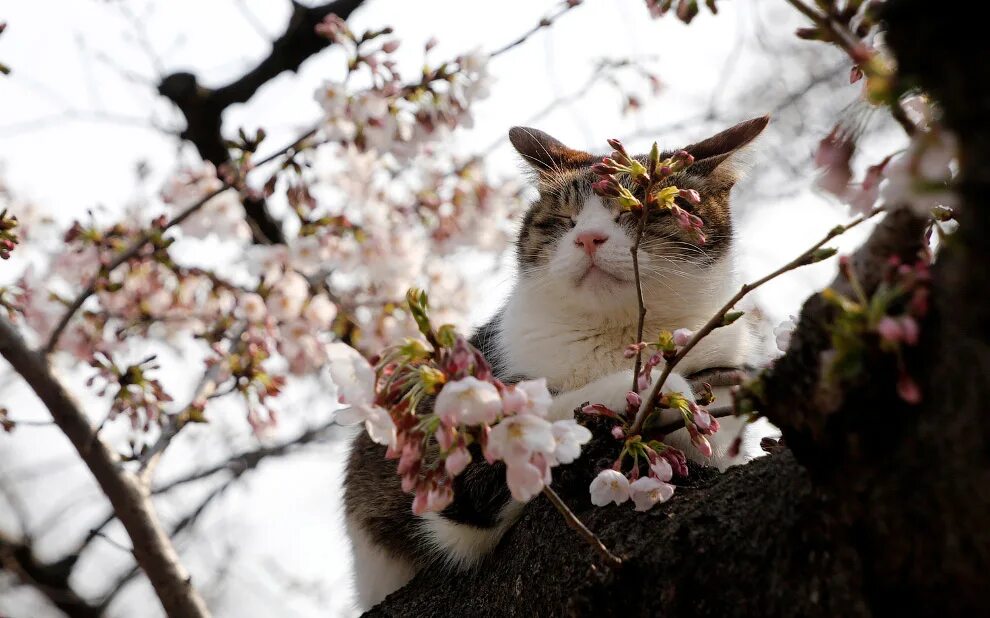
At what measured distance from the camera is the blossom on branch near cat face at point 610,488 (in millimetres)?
1504

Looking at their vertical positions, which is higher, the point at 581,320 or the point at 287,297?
the point at 287,297

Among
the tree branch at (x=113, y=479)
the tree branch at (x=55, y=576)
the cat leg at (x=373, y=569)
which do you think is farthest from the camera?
the tree branch at (x=55, y=576)

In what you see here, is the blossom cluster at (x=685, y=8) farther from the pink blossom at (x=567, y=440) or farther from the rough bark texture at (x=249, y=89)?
the rough bark texture at (x=249, y=89)

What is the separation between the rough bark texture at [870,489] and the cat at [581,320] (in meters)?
0.76

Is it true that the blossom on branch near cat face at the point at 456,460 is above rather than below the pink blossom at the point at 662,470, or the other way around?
above

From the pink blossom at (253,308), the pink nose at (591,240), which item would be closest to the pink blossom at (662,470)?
the pink nose at (591,240)

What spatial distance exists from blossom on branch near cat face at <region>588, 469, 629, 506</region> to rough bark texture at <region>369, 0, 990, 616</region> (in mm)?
49

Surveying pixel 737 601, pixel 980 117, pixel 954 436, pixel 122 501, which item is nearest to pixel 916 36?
pixel 980 117

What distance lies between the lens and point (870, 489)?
95 centimetres

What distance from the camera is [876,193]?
1.07 metres

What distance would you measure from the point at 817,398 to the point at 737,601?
0.40 meters

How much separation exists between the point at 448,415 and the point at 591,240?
158 centimetres

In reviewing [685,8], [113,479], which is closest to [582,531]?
[685,8]

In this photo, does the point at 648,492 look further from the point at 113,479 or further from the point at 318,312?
the point at 318,312
